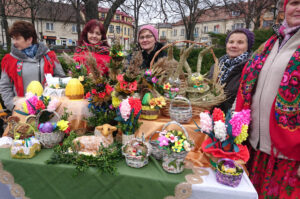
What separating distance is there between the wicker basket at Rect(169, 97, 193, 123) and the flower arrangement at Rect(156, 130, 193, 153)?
0.31 metres


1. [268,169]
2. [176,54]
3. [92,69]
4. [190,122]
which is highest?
[176,54]

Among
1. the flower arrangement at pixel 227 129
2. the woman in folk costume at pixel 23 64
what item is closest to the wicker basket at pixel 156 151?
the flower arrangement at pixel 227 129

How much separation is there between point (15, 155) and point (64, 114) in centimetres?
50

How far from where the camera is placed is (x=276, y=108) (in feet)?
4.19

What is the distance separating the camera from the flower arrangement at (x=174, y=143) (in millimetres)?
1325

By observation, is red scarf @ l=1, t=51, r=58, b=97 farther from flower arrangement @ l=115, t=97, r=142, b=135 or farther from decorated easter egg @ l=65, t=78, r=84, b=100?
flower arrangement @ l=115, t=97, r=142, b=135

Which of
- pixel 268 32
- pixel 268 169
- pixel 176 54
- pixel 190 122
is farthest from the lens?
pixel 176 54

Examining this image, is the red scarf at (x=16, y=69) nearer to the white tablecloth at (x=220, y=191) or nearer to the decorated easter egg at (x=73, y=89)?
the decorated easter egg at (x=73, y=89)

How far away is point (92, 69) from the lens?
1653 millimetres

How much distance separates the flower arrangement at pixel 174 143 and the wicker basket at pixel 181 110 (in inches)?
12.1

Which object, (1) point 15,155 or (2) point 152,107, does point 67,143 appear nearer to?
(1) point 15,155

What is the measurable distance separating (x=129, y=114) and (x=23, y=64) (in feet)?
6.01

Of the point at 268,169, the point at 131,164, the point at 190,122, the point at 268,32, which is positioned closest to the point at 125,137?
the point at 131,164

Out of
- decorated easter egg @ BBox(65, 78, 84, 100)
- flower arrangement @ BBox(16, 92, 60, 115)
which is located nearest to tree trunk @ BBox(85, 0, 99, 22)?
decorated easter egg @ BBox(65, 78, 84, 100)
